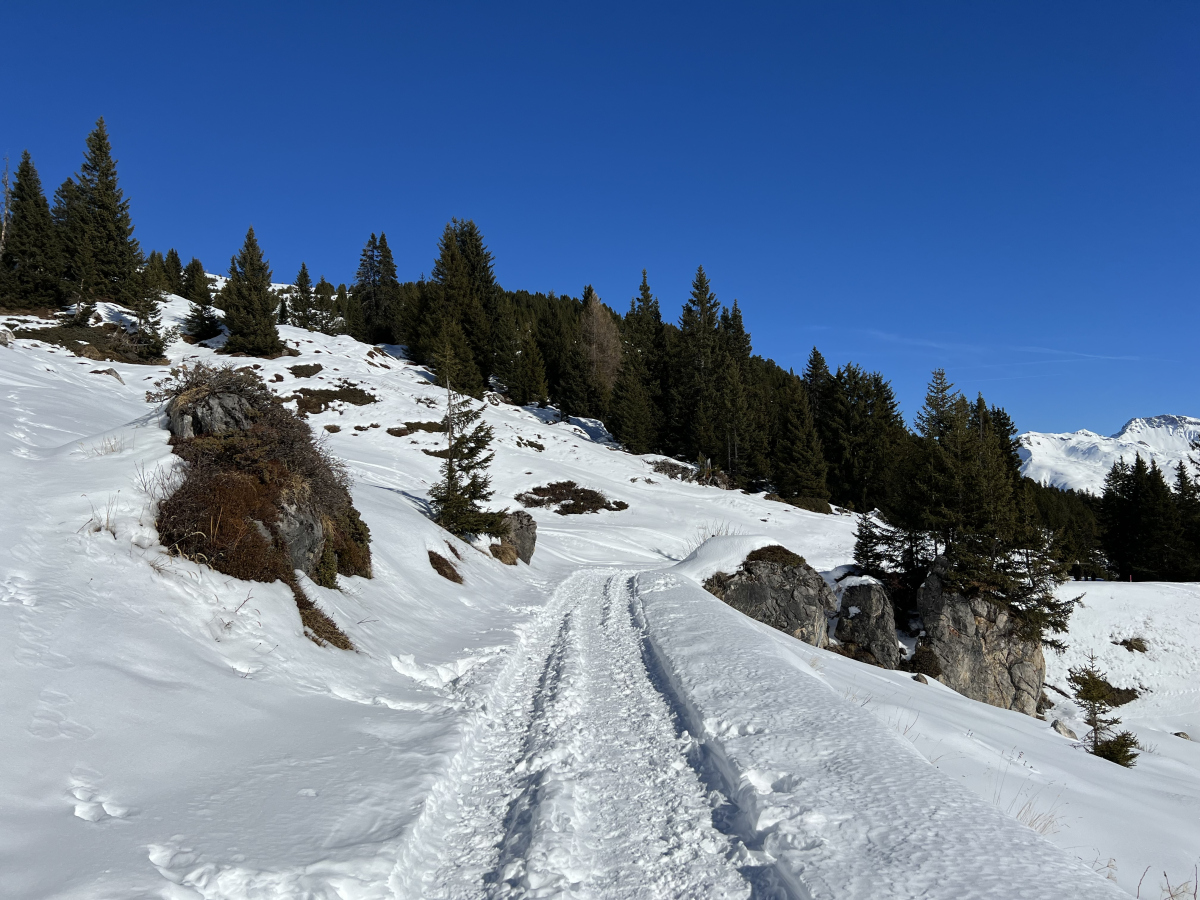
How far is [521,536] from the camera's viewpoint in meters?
23.6

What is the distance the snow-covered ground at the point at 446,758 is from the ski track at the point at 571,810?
1.1 inches

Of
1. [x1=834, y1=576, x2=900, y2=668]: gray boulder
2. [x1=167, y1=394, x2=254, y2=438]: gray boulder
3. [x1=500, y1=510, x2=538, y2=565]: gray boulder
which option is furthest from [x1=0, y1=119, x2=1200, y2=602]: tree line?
[x1=167, y1=394, x2=254, y2=438]: gray boulder

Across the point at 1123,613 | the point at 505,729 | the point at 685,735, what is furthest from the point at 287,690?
the point at 1123,613

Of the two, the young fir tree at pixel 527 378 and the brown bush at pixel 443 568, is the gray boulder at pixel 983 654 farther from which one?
the young fir tree at pixel 527 378

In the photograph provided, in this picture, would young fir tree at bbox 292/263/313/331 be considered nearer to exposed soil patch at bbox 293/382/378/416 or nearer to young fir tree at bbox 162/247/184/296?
young fir tree at bbox 162/247/184/296

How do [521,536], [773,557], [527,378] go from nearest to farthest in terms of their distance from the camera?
[773,557], [521,536], [527,378]

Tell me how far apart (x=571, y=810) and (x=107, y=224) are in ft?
222

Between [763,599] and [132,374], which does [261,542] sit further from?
[132,374]

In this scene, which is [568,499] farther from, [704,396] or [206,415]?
[206,415]

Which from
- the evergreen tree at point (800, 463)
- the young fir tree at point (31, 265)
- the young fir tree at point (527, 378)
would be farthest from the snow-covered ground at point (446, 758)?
the young fir tree at point (527, 378)

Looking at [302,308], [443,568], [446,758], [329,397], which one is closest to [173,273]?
[302,308]

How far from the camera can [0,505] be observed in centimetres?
634

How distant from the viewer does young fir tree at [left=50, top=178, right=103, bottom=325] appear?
142ft

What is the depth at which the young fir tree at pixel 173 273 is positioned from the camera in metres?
71.6
